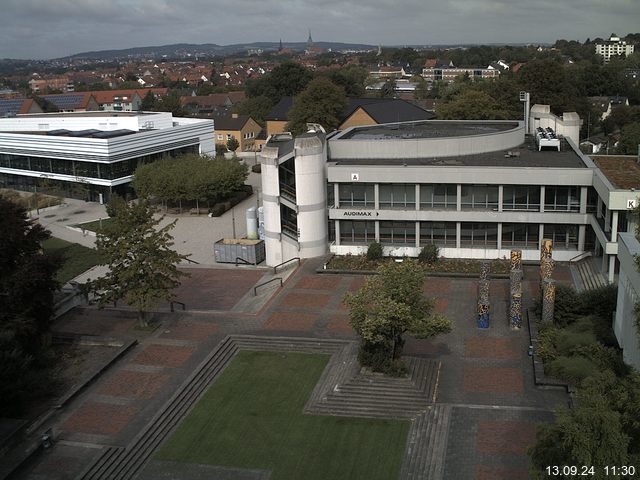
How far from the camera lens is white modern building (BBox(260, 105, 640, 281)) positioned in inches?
1580

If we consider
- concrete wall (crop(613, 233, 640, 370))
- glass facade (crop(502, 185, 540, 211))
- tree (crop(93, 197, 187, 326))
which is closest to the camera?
concrete wall (crop(613, 233, 640, 370))

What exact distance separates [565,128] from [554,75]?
30754 mm

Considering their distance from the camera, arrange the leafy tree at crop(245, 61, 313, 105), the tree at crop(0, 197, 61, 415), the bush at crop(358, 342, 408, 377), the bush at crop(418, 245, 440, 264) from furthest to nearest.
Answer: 1. the leafy tree at crop(245, 61, 313, 105)
2. the bush at crop(418, 245, 440, 264)
3. the bush at crop(358, 342, 408, 377)
4. the tree at crop(0, 197, 61, 415)

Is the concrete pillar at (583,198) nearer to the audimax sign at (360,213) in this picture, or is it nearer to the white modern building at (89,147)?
the audimax sign at (360,213)

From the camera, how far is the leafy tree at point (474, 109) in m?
72.3

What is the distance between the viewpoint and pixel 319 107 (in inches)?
3194

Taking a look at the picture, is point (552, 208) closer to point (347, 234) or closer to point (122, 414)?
point (347, 234)

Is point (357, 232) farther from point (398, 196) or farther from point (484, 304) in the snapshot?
point (484, 304)

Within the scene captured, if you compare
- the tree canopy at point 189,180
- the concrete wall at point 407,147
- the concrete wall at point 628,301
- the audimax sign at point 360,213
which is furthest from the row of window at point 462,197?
the tree canopy at point 189,180

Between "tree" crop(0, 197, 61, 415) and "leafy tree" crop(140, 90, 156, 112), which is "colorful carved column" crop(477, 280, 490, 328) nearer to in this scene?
"tree" crop(0, 197, 61, 415)

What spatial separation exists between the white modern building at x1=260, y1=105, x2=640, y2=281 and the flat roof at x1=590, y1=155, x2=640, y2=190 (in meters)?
0.75

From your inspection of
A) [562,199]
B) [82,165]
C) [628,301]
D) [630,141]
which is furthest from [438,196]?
[82,165]

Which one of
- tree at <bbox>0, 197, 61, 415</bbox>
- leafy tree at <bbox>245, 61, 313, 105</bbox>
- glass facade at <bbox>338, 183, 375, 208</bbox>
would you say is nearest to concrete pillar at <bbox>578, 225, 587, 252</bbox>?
glass facade at <bbox>338, 183, 375, 208</bbox>

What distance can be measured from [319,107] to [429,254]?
44.1 metres
